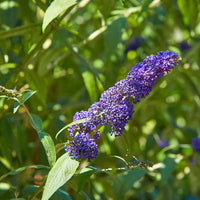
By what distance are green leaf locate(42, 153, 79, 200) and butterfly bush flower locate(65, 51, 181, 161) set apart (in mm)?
20

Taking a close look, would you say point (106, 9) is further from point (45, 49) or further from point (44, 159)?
point (44, 159)

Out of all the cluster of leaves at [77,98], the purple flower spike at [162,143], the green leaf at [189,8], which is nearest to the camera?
the cluster of leaves at [77,98]

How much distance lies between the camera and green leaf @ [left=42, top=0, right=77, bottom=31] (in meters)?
0.69

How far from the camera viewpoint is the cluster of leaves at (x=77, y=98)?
775 mm

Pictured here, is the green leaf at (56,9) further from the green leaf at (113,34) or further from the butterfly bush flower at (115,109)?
the green leaf at (113,34)

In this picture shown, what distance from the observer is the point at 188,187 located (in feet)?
5.74

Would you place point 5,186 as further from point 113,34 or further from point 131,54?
point 131,54

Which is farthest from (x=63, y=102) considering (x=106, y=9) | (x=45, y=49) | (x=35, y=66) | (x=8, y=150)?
(x=106, y=9)

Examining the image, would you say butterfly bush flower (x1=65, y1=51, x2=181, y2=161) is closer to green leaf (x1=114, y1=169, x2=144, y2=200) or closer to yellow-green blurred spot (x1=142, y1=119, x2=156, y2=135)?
green leaf (x1=114, y1=169, x2=144, y2=200)

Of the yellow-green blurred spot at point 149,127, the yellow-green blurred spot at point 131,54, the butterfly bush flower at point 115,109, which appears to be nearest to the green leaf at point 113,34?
the yellow-green blurred spot at point 131,54

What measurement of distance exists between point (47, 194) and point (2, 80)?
47cm

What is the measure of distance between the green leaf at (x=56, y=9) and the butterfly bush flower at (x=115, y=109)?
0.18m

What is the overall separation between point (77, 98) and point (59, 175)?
96 centimetres

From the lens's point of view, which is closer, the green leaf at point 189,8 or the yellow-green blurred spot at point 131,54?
the green leaf at point 189,8
